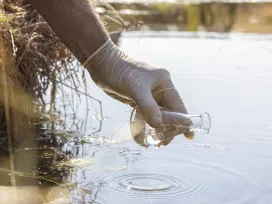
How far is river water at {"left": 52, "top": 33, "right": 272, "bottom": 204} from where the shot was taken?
280 centimetres

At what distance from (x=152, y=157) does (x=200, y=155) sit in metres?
0.23

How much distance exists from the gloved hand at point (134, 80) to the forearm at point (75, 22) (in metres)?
0.05

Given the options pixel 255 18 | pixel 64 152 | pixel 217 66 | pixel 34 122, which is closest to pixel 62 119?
pixel 34 122

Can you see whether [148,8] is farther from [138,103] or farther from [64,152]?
[138,103]

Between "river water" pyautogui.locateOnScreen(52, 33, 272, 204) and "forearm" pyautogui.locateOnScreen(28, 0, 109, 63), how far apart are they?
591mm

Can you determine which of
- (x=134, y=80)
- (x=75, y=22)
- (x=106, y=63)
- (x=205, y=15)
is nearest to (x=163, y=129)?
(x=134, y=80)

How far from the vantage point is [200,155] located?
10.9 ft

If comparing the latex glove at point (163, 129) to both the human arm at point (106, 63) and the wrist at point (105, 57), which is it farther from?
the wrist at point (105, 57)

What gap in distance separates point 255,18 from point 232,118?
231 inches

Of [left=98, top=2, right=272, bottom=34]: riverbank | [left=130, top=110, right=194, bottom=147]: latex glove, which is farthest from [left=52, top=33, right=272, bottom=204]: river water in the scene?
[left=98, top=2, right=272, bottom=34]: riverbank

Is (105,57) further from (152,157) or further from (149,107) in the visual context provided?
(152,157)

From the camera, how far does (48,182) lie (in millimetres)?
2957

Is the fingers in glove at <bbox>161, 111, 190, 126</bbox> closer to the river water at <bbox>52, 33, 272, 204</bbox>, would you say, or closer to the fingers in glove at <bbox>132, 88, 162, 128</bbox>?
the fingers in glove at <bbox>132, 88, 162, 128</bbox>

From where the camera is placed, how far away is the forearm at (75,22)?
2689 mm
